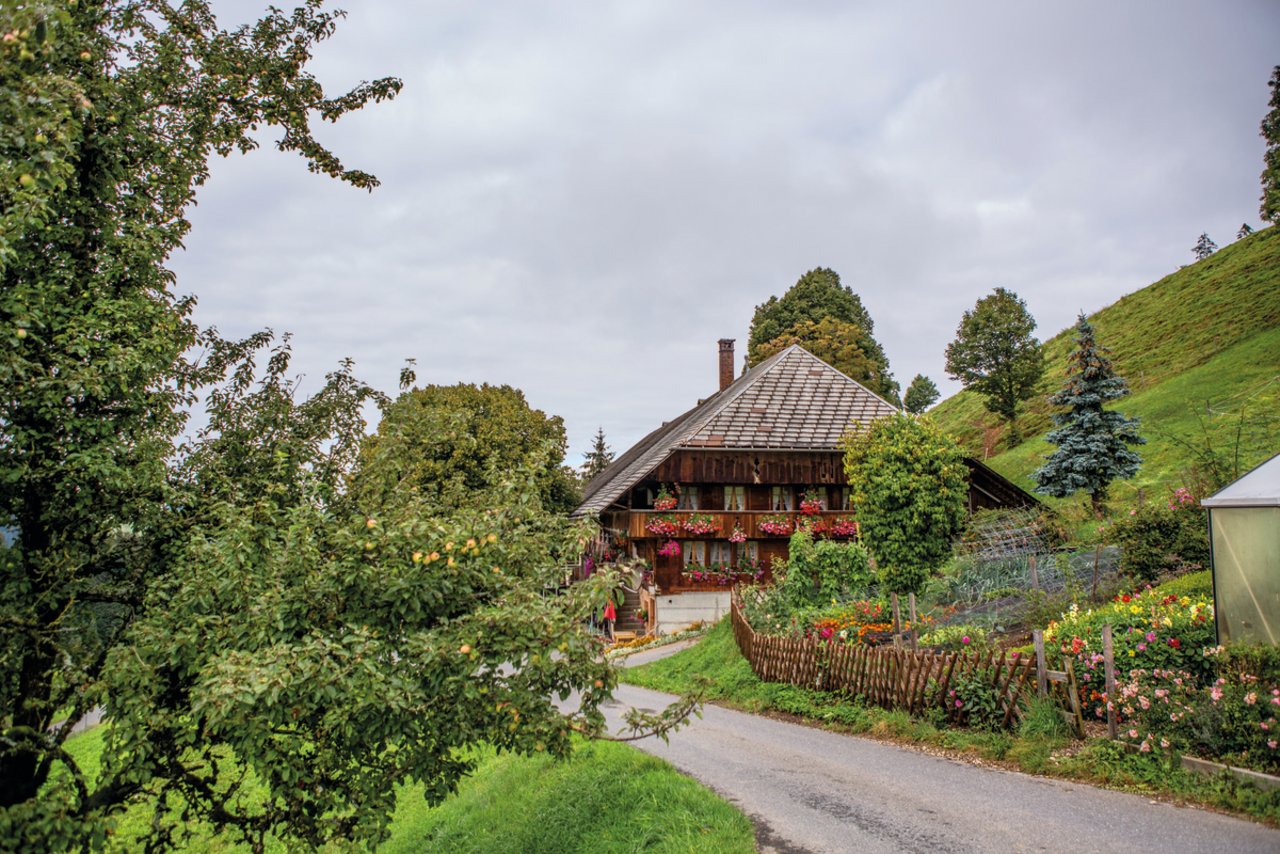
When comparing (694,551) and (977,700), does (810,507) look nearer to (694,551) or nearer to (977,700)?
(694,551)

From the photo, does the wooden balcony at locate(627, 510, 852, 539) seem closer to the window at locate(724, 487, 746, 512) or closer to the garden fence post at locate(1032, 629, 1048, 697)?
the window at locate(724, 487, 746, 512)

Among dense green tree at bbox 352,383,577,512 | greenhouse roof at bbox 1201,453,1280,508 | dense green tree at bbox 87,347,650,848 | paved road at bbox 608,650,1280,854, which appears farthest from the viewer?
greenhouse roof at bbox 1201,453,1280,508

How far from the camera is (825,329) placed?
46.7 m

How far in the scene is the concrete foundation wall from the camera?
92.3 ft

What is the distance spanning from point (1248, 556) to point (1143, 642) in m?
1.60

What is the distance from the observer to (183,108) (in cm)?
655

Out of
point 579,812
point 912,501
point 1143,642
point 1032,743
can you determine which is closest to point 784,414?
point 912,501

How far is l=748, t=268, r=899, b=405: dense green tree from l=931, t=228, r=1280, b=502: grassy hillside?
320 inches

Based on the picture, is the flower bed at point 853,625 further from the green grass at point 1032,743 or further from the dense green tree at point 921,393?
the dense green tree at point 921,393

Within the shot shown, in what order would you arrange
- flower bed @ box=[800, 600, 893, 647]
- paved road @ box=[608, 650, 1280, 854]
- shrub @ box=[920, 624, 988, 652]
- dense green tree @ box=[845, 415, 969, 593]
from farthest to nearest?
dense green tree @ box=[845, 415, 969, 593], flower bed @ box=[800, 600, 893, 647], shrub @ box=[920, 624, 988, 652], paved road @ box=[608, 650, 1280, 854]

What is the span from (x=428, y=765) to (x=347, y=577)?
4.34ft

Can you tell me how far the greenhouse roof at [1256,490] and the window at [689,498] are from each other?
1925cm

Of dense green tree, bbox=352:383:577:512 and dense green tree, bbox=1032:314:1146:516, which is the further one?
dense green tree, bbox=1032:314:1146:516

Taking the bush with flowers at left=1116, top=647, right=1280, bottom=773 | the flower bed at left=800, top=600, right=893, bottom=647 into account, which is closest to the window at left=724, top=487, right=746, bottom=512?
the flower bed at left=800, top=600, right=893, bottom=647
